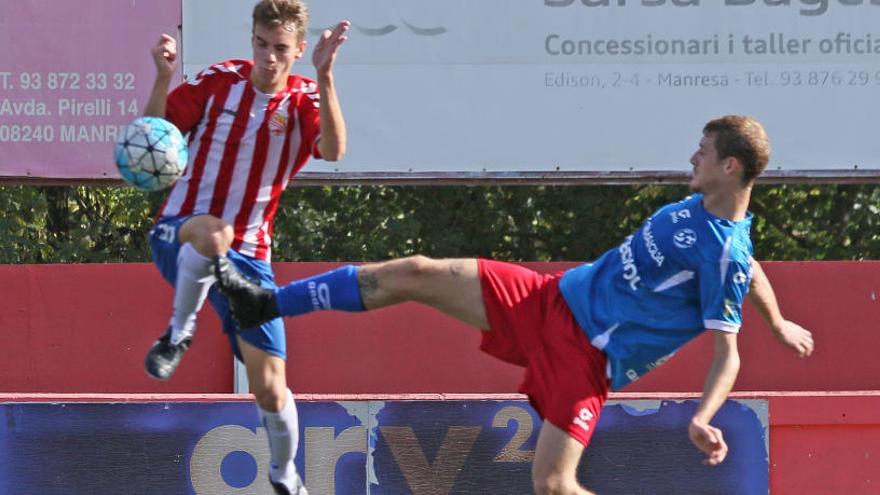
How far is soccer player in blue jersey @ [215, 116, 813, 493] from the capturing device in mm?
5809

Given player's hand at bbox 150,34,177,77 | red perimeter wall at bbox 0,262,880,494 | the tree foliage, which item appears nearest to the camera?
player's hand at bbox 150,34,177,77

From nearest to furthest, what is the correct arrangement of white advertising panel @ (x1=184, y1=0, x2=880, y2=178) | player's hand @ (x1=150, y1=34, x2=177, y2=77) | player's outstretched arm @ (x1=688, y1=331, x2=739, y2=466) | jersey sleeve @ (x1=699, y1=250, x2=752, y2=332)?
player's outstretched arm @ (x1=688, y1=331, x2=739, y2=466), jersey sleeve @ (x1=699, y1=250, x2=752, y2=332), player's hand @ (x1=150, y1=34, x2=177, y2=77), white advertising panel @ (x1=184, y1=0, x2=880, y2=178)

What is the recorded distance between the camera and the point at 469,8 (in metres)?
10.1

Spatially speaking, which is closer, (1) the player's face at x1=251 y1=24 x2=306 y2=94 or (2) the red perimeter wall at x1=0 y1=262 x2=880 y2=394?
(1) the player's face at x1=251 y1=24 x2=306 y2=94

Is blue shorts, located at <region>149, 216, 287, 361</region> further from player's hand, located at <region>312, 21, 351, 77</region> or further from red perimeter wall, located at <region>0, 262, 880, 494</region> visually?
red perimeter wall, located at <region>0, 262, 880, 494</region>

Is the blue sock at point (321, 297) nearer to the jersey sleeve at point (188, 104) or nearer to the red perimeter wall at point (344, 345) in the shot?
the jersey sleeve at point (188, 104)

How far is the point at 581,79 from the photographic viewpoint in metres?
10.0

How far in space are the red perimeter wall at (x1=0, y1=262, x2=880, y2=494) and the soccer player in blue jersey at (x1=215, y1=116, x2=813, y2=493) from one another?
2555 mm

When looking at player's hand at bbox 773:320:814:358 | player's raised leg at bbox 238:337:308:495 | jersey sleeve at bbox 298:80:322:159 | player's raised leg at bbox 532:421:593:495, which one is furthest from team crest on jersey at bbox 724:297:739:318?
player's raised leg at bbox 238:337:308:495

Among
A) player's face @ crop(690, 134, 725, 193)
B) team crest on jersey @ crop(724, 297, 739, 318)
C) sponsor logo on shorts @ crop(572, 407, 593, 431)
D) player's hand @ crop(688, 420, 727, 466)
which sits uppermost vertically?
player's face @ crop(690, 134, 725, 193)

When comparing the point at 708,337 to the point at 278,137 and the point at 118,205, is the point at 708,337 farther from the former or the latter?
the point at 118,205

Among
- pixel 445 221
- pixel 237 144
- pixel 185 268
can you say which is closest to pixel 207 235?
pixel 185 268

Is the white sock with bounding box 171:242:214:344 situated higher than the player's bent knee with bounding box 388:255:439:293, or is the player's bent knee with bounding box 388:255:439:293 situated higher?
the player's bent knee with bounding box 388:255:439:293

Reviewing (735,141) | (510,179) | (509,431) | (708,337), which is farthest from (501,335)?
(510,179)
